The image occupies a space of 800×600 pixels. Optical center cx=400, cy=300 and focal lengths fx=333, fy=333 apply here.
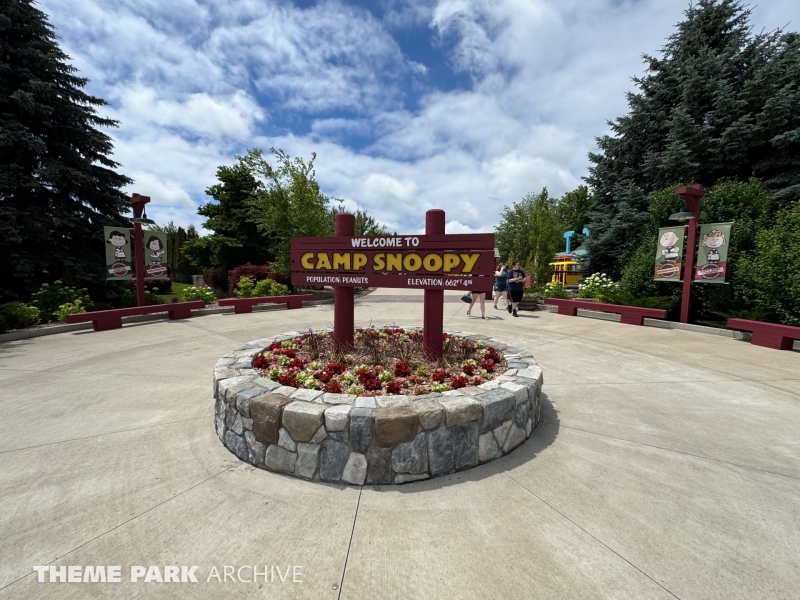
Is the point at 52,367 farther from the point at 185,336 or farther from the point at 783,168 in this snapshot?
the point at 783,168

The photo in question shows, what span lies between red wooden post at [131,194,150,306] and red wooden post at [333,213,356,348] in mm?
8663

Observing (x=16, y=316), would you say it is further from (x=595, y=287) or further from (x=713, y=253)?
(x=713, y=253)

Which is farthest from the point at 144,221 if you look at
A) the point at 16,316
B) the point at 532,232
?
the point at 532,232

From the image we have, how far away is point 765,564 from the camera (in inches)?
80.0

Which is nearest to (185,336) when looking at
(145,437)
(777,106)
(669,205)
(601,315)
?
(145,437)

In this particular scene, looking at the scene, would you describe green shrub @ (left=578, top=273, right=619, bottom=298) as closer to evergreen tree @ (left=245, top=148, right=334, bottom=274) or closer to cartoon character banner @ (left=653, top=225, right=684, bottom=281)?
cartoon character banner @ (left=653, top=225, right=684, bottom=281)

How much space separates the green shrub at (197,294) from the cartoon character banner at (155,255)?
1165mm

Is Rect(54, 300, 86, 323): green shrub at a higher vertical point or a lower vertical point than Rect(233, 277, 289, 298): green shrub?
lower

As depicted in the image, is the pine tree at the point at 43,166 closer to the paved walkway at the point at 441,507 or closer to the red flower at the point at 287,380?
the paved walkway at the point at 441,507

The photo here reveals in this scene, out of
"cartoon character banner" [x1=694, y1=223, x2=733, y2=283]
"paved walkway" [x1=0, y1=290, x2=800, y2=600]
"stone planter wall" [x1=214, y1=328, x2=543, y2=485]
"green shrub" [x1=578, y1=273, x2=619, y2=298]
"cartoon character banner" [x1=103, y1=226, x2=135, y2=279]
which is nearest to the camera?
"paved walkway" [x1=0, y1=290, x2=800, y2=600]

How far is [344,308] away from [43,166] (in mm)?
13469

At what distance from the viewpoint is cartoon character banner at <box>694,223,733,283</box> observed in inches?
344

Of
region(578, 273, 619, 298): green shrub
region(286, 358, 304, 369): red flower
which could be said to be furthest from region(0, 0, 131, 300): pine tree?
region(578, 273, 619, 298): green shrub

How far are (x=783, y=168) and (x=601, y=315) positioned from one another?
29.7ft
